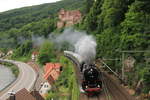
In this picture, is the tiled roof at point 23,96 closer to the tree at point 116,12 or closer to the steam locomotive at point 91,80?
the tree at point 116,12

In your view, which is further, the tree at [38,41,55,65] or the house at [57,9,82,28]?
the house at [57,9,82,28]

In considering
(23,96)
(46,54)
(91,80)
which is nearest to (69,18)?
(46,54)

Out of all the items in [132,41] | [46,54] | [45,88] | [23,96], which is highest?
[132,41]

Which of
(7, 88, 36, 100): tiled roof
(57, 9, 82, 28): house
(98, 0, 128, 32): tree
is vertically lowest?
(7, 88, 36, 100): tiled roof

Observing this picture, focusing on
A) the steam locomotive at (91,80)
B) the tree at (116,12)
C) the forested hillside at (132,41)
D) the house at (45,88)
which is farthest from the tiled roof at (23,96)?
the steam locomotive at (91,80)

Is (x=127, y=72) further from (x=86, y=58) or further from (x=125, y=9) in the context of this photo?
(x=125, y=9)

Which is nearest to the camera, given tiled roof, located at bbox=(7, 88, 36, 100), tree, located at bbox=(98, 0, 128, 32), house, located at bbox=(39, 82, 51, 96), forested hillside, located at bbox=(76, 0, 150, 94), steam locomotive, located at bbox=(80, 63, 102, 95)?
steam locomotive, located at bbox=(80, 63, 102, 95)

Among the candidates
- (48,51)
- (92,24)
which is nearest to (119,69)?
(92,24)

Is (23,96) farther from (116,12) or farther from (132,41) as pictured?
(132,41)

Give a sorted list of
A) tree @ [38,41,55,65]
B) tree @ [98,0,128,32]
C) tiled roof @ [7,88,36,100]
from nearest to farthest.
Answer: tree @ [98,0,128,32], tiled roof @ [7,88,36,100], tree @ [38,41,55,65]

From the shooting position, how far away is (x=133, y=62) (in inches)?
939

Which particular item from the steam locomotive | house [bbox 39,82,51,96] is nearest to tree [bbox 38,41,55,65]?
house [bbox 39,82,51,96]

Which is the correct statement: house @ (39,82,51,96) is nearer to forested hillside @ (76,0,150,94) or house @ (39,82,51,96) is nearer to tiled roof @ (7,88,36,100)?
tiled roof @ (7,88,36,100)

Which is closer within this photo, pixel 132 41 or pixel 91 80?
pixel 91 80
